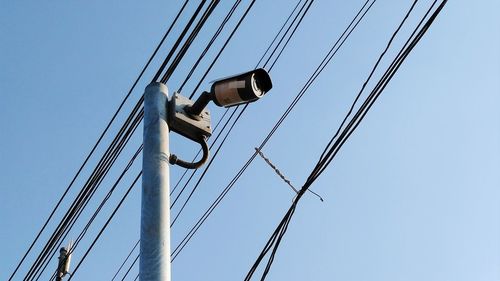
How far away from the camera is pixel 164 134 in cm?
356

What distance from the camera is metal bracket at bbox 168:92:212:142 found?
369 centimetres

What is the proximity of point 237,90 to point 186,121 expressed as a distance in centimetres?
37

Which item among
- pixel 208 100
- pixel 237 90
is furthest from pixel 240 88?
pixel 208 100

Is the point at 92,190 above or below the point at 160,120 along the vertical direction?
below

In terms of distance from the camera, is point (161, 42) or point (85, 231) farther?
point (85, 231)

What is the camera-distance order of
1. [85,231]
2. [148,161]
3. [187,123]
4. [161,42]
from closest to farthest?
[148,161]
[187,123]
[161,42]
[85,231]

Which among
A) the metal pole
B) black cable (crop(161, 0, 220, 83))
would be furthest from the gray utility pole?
black cable (crop(161, 0, 220, 83))

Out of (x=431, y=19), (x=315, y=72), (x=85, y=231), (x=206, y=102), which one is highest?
(x=431, y=19)

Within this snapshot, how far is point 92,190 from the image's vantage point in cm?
608

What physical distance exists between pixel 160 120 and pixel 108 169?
2.55 meters

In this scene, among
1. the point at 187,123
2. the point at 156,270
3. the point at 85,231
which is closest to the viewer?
the point at 156,270

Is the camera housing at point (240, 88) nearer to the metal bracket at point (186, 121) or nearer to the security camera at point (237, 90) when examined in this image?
the security camera at point (237, 90)

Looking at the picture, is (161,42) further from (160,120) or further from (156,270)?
(156,270)

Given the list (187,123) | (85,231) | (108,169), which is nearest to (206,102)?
(187,123)
